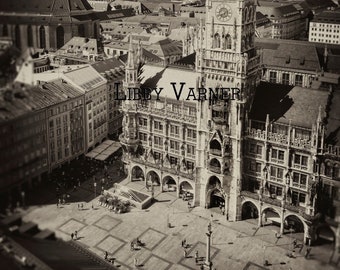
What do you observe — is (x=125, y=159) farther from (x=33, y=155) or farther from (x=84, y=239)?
(x=33, y=155)

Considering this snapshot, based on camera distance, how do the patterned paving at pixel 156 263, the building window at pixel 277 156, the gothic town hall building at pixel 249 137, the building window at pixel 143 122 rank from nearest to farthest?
the patterned paving at pixel 156 263
the gothic town hall building at pixel 249 137
the building window at pixel 277 156
the building window at pixel 143 122

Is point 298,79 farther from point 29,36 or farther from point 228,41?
point 29,36

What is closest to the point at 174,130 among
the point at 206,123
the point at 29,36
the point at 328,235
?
the point at 206,123

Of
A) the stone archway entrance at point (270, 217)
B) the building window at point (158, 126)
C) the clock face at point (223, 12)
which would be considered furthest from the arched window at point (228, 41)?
the stone archway entrance at point (270, 217)

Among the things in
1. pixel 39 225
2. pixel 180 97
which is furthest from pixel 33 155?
pixel 180 97

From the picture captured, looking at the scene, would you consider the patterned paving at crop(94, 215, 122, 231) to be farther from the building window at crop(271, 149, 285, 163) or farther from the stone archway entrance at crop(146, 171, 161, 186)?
the building window at crop(271, 149, 285, 163)

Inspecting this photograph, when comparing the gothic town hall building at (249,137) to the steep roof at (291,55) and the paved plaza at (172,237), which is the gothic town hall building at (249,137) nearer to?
the paved plaza at (172,237)
